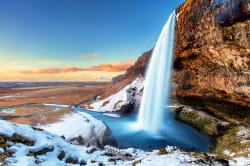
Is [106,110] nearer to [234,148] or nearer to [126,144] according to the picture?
[126,144]

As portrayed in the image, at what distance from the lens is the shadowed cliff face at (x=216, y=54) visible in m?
7.13

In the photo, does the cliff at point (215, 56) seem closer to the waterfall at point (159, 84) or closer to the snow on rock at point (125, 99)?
the waterfall at point (159, 84)

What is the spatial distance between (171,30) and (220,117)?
1172cm

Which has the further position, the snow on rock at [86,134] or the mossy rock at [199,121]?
the mossy rock at [199,121]

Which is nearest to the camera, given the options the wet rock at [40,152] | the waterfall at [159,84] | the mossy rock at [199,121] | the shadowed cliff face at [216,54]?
the wet rock at [40,152]

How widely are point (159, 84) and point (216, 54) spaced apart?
7215 millimetres

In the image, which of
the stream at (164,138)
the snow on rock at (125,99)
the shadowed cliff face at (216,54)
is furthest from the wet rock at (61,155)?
the snow on rock at (125,99)

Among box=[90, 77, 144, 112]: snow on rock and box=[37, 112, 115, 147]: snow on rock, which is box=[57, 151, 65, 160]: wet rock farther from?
box=[90, 77, 144, 112]: snow on rock

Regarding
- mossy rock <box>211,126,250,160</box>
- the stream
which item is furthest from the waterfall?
mossy rock <box>211,126,250,160</box>

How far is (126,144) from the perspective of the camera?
9492 mm

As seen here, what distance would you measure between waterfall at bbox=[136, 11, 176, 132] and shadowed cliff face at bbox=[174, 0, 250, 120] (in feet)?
3.62

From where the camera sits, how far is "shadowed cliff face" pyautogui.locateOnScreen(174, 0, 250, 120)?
23.4ft

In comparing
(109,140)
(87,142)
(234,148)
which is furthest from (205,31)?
(87,142)

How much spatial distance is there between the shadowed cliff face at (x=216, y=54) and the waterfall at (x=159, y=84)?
3.62 ft
